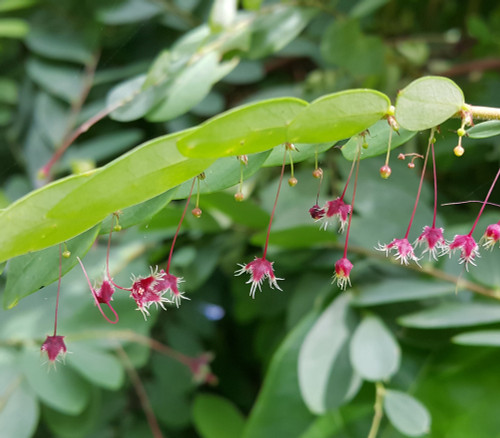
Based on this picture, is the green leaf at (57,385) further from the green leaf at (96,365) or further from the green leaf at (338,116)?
the green leaf at (338,116)

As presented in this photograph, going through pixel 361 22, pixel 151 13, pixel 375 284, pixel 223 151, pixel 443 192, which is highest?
pixel 223 151

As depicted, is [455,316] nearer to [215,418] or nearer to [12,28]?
[215,418]

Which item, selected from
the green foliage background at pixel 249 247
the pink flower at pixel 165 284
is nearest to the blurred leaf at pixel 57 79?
the green foliage background at pixel 249 247

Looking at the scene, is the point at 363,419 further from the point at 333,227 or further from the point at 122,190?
the point at 122,190

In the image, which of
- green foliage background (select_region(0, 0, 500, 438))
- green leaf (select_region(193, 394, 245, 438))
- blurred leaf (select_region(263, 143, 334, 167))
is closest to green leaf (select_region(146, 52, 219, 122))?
green foliage background (select_region(0, 0, 500, 438))

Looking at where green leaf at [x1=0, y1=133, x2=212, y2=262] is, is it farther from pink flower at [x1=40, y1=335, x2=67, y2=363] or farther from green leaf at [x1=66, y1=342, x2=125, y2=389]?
green leaf at [x1=66, y1=342, x2=125, y2=389]

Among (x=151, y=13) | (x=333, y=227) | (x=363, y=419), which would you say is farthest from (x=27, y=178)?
(x=363, y=419)

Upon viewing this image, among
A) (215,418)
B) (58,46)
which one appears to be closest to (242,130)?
(215,418)
